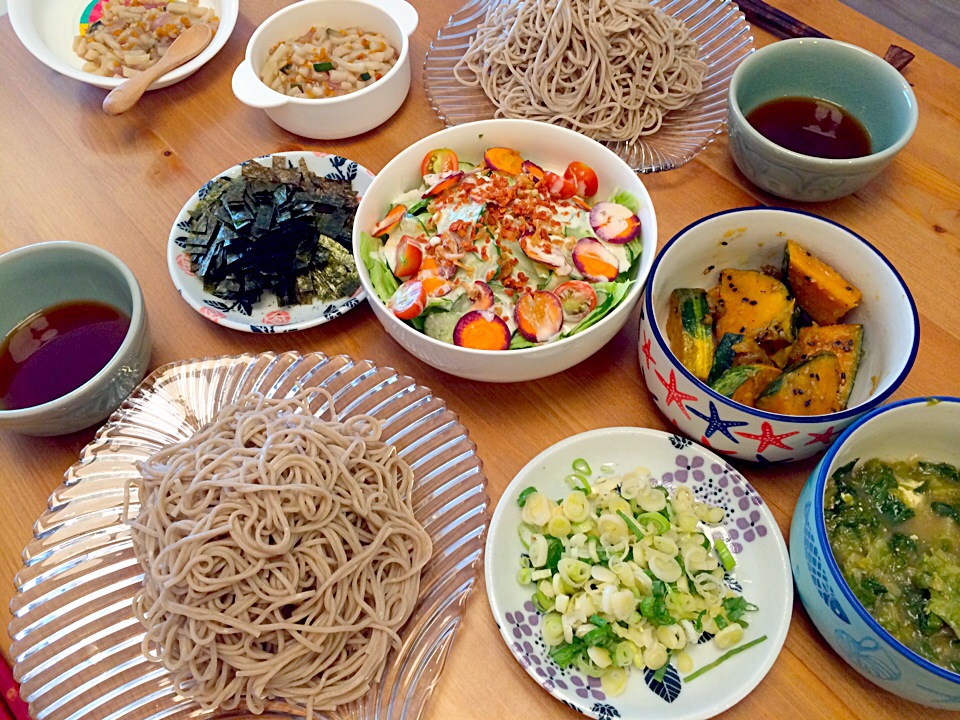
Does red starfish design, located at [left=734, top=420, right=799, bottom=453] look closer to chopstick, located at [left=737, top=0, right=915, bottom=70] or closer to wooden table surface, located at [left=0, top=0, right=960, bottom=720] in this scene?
wooden table surface, located at [left=0, top=0, right=960, bottom=720]

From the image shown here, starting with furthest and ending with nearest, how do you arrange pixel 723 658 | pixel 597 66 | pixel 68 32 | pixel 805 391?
1. pixel 68 32
2. pixel 597 66
3. pixel 805 391
4. pixel 723 658

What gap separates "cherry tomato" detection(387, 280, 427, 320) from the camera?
1366 millimetres

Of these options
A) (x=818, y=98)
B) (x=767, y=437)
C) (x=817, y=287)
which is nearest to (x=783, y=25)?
(x=818, y=98)

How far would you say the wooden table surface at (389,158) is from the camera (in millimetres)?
1191

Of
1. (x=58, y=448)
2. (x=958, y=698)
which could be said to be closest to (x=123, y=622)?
(x=58, y=448)

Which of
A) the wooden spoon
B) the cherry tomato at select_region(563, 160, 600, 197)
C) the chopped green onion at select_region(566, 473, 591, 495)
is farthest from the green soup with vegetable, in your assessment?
the wooden spoon

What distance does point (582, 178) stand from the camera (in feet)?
5.20

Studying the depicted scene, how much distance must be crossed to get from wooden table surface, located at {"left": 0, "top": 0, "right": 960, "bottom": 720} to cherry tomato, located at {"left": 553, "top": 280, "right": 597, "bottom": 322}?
16cm

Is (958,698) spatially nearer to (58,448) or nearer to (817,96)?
(817,96)

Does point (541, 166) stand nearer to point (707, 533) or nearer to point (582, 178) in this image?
point (582, 178)

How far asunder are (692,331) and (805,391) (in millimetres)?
227

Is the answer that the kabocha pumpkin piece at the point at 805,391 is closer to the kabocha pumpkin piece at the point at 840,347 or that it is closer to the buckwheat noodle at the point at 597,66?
the kabocha pumpkin piece at the point at 840,347

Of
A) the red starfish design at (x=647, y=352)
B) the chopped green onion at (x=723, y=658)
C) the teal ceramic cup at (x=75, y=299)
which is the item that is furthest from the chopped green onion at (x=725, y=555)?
the teal ceramic cup at (x=75, y=299)

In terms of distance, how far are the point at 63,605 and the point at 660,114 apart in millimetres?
1676
